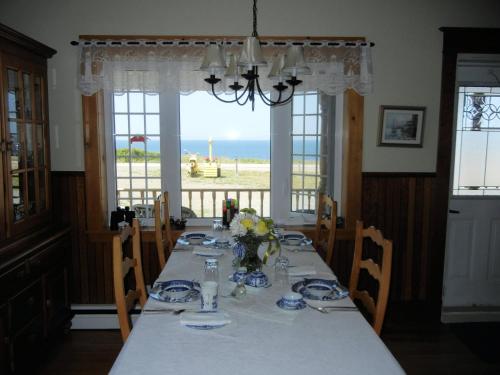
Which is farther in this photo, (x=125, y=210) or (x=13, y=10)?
(x=125, y=210)

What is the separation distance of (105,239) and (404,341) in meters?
2.34

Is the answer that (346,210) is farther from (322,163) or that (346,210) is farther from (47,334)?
(47,334)

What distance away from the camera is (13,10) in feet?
10.7

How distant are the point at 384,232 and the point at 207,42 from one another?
2.02 m

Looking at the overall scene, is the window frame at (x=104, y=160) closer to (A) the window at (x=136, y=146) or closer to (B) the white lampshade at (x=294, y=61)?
(A) the window at (x=136, y=146)

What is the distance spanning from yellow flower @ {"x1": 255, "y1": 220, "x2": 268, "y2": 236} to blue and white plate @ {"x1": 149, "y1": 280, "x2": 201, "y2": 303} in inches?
14.3

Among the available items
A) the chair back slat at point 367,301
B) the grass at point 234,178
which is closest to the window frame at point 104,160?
the chair back slat at point 367,301

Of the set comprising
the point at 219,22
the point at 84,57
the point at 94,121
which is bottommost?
the point at 94,121

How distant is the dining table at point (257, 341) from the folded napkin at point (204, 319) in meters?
0.01

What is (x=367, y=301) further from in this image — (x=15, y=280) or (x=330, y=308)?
(x=15, y=280)

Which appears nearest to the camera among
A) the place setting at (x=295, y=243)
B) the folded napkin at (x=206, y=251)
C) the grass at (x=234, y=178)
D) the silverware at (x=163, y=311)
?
the silverware at (x=163, y=311)

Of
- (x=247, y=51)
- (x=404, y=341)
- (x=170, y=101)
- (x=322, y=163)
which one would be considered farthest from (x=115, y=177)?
(x=404, y=341)

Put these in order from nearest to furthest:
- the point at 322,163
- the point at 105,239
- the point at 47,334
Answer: the point at 47,334 → the point at 105,239 → the point at 322,163

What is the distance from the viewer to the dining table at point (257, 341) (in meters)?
1.35
